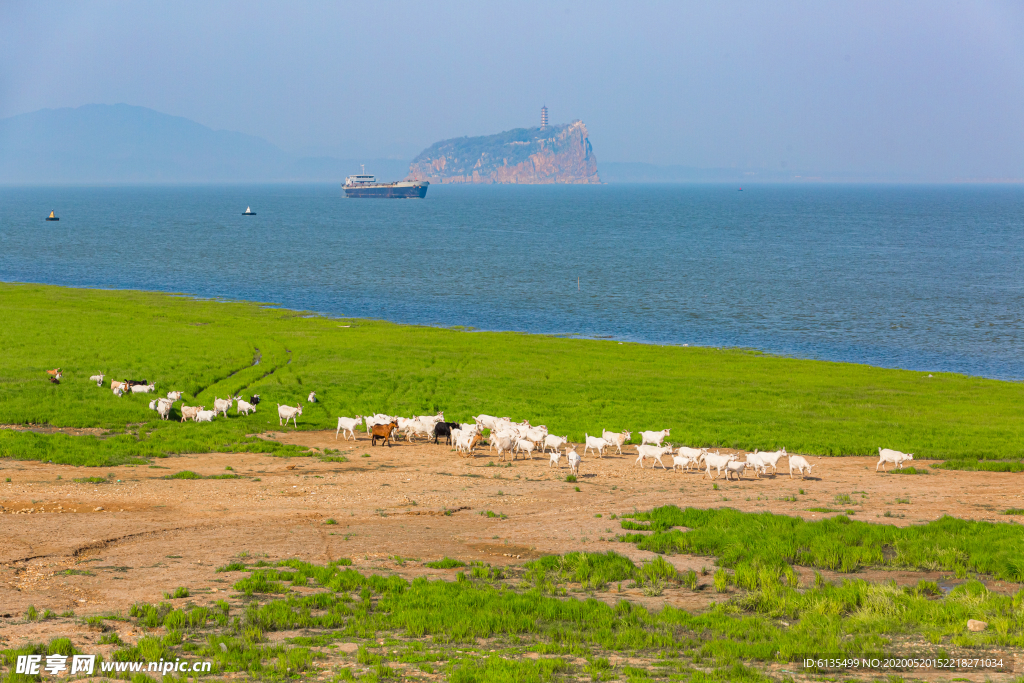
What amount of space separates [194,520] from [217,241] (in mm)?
149956

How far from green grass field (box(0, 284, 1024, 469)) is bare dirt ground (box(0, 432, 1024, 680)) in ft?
11.1

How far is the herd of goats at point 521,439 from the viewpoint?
3012 cm

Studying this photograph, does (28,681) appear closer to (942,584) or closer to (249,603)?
(249,603)

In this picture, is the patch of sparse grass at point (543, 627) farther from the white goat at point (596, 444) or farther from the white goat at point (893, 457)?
the white goat at point (893, 457)

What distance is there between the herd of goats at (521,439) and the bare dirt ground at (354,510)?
0.72 metres

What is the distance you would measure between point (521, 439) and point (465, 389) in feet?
39.3

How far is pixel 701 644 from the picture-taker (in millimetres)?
15750

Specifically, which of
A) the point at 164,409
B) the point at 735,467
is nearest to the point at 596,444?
the point at 735,467

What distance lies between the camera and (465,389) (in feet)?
147

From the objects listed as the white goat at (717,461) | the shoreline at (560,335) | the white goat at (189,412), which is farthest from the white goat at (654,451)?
the shoreline at (560,335)

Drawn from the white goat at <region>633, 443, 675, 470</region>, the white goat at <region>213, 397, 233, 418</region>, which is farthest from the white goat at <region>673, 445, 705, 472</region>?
the white goat at <region>213, 397, 233, 418</region>

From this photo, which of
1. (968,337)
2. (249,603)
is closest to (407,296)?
(968,337)

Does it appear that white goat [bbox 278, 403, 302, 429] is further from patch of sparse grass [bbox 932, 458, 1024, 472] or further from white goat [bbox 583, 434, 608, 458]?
patch of sparse grass [bbox 932, 458, 1024, 472]

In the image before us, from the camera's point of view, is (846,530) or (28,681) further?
(846,530)
